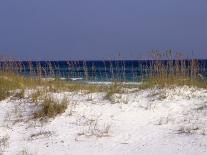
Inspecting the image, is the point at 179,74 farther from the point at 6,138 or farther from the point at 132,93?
the point at 6,138

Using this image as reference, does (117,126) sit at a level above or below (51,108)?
below

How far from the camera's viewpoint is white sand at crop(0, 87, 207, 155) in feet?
22.2

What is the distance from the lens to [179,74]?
10.0m

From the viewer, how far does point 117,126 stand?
297 inches

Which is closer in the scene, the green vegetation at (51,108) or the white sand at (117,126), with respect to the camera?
the white sand at (117,126)

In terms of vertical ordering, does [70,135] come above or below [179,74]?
A: below

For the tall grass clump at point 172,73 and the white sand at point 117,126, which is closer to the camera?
the white sand at point 117,126

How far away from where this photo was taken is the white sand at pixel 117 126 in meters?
6.77

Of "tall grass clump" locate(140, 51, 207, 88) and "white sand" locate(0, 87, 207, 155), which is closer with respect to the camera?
"white sand" locate(0, 87, 207, 155)

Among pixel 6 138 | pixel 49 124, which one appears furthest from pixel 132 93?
pixel 6 138

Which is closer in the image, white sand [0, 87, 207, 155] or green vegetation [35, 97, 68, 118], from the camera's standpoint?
white sand [0, 87, 207, 155]

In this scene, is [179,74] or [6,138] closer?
[6,138]

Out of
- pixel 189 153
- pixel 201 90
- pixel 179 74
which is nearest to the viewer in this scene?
pixel 189 153

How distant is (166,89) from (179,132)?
2.10 meters
